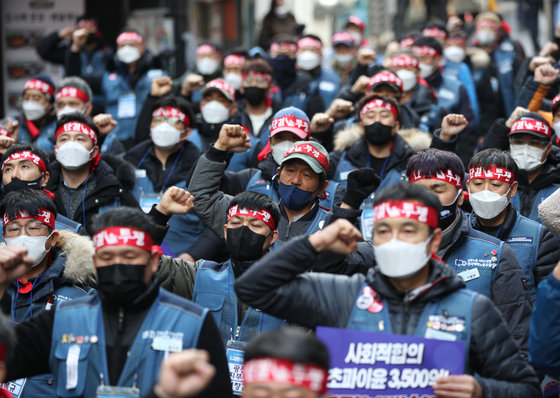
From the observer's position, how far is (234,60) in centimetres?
1245

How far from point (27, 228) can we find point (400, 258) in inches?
114

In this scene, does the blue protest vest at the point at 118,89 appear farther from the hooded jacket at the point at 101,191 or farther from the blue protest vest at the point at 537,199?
the blue protest vest at the point at 537,199

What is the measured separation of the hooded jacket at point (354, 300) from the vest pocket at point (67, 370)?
35.6 inches

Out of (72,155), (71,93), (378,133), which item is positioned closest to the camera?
(72,155)

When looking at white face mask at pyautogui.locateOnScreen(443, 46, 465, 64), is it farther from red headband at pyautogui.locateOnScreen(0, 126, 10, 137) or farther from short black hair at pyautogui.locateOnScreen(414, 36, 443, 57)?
red headband at pyautogui.locateOnScreen(0, 126, 10, 137)

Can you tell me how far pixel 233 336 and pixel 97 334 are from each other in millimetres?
1369

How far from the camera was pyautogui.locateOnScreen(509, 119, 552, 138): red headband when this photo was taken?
7.99 metres

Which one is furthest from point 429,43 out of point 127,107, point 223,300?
point 223,300

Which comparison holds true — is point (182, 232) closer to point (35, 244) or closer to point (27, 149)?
point (27, 149)

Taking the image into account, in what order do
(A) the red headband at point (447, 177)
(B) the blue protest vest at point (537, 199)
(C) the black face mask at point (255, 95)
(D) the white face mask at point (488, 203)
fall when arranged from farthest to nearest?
(C) the black face mask at point (255, 95) < (B) the blue protest vest at point (537, 199) < (D) the white face mask at point (488, 203) < (A) the red headband at point (447, 177)

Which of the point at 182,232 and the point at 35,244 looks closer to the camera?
the point at 35,244

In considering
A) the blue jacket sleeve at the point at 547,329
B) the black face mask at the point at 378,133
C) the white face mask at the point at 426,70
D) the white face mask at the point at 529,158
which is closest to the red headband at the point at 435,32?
the white face mask at the point at 426,70

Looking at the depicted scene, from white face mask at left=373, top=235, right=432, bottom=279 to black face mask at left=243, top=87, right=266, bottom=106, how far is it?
20.2 feet

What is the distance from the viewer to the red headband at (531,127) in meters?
7.99
